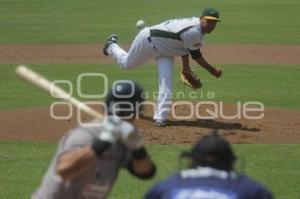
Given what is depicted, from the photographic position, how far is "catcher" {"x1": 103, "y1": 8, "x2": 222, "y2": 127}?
1116cm

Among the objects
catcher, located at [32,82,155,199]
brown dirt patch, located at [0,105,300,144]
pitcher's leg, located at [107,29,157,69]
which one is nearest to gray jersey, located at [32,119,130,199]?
catcher, located at [32,82,155,199]

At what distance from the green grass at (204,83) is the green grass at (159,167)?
3.33 meters

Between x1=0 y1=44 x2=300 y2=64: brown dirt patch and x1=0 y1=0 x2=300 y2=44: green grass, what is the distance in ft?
4.26

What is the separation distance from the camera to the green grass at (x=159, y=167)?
26.3ft

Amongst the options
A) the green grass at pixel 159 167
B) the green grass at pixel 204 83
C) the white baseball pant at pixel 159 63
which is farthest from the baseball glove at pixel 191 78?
the green grass at pixel 159 167

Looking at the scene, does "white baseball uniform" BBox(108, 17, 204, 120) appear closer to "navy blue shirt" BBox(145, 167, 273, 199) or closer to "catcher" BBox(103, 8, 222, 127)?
"catcher" BBox(103, 8, 222, 127)

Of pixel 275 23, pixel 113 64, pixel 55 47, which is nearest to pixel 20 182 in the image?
pixel 113 64

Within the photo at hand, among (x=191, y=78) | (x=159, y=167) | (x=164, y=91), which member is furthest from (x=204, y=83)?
(x=159, y=167)

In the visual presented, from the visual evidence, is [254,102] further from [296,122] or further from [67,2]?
[67,2]

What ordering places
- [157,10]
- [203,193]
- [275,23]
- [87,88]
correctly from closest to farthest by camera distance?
1. [203,193]
2. [87,88]
3. [275,23]
4. [157,10]

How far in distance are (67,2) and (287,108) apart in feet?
89.0

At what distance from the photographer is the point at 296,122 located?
11.8 metres

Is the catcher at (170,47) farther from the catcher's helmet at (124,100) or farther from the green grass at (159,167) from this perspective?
the catcher's helmet at (124,100)

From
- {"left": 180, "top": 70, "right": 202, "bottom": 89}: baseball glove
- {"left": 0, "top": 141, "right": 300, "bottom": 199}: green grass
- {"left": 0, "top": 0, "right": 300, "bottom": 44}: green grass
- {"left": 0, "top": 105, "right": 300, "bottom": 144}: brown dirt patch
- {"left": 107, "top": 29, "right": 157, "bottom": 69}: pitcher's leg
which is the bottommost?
{"left": 0, "top": 141, "right": 300, "bottom": 199}: green grass
